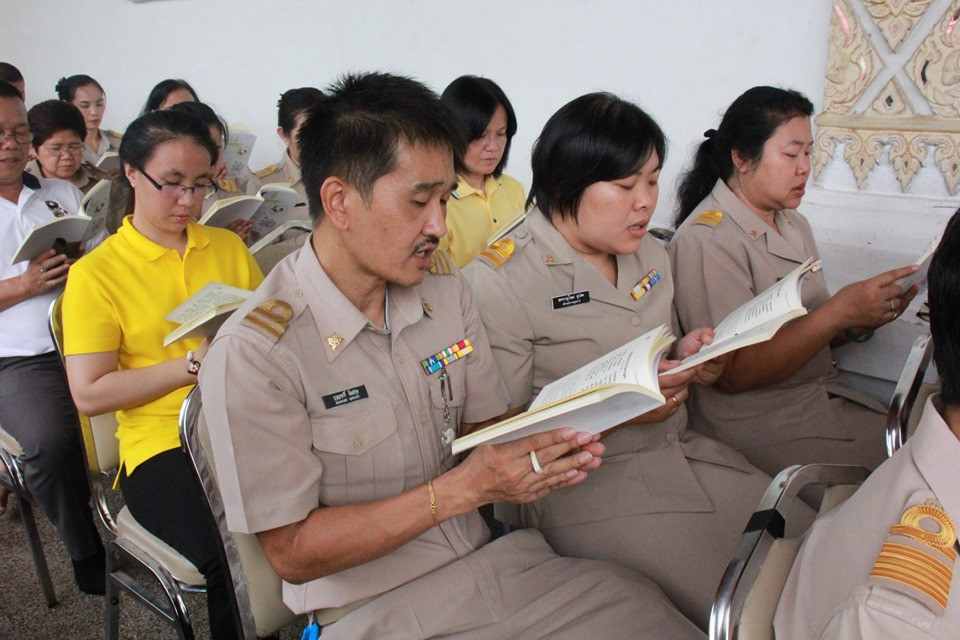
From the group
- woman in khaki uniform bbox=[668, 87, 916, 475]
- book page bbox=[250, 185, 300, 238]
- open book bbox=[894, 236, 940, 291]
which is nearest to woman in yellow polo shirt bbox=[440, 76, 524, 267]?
book page bbox=[250, 185, 300, 238]

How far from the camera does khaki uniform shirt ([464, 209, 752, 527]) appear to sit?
1512 mm

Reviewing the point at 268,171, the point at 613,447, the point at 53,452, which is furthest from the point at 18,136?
the point at 613,447

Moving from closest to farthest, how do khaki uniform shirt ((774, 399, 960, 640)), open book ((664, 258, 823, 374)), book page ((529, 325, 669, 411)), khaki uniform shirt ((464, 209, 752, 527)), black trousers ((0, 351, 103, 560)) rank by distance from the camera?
khaki uniform shirt ((774, 399, 960, 640)) < book page ((529, 325, 669, 411)) < open book ((664, 258, 823, 374)) < khaki uniform shirt ((464, 209, 752, 527)) < black trousers ((0, 351, 103, 560))

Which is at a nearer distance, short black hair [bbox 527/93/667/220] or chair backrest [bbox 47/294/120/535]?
short black hair [bbox 527/93/667/220]

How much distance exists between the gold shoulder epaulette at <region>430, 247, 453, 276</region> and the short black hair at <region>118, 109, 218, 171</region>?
83 cm

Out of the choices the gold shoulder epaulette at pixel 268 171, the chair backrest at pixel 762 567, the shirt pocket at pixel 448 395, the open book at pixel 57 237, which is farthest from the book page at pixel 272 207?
the chair backrest at pixel 762 567

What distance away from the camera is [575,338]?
159cm

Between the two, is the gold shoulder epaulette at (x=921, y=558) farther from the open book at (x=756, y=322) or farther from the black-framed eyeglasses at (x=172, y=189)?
the black-framed eyeglasses at (x=172, y=189)

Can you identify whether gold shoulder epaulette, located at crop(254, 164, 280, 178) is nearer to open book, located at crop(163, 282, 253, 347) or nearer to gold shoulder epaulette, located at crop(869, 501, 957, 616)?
open book, located at crop(163, 282, 253, 347)

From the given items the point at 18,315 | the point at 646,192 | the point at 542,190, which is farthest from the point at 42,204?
the point at 646,192

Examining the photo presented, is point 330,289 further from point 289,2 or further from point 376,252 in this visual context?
point 289,2

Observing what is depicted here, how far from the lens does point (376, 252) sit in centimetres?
118

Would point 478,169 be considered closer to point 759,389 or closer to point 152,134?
point 152,134

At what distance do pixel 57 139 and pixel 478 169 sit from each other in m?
1.71
